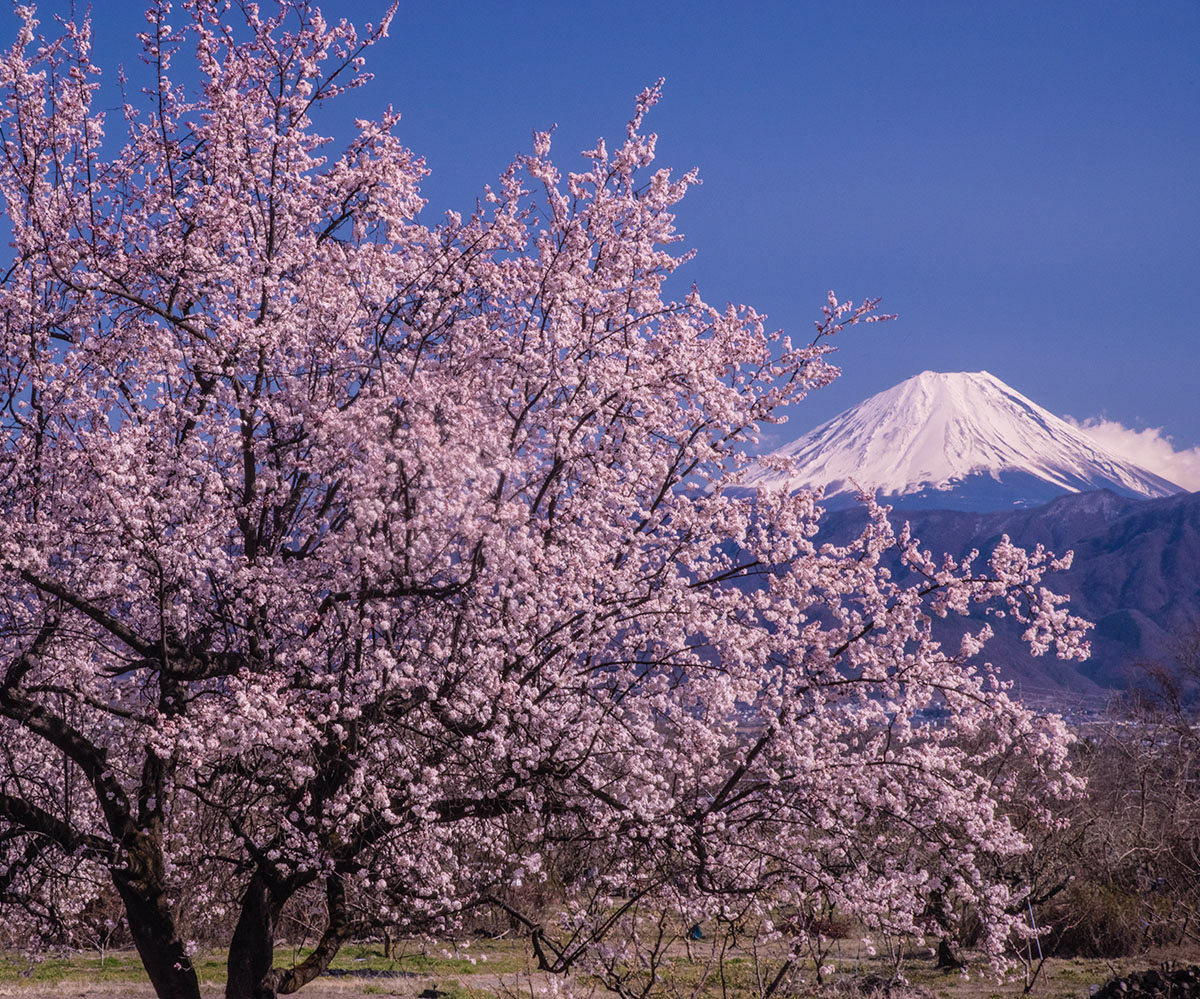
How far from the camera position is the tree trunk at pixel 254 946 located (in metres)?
10.3

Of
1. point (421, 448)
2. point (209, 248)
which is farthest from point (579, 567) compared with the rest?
point (209, 248)

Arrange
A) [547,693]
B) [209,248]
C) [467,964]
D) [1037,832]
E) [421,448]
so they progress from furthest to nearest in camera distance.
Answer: [467,964], [1037,832], [209,248], [547,693], [421,448]

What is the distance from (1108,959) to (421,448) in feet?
81.1

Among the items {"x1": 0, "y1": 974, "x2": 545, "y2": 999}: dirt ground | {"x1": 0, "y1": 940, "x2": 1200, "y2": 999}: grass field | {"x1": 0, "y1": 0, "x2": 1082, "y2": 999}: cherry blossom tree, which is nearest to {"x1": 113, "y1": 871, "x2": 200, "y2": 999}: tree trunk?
{"x1": 0, "y1": 0, "x2": 1082, "y2": 999}: cherry blossom tree

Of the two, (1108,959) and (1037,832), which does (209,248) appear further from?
(1108,959)

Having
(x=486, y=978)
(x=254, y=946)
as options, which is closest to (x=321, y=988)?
(x=486, y=978)

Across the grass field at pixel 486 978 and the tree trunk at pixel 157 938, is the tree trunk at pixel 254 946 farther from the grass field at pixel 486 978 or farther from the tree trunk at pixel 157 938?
the grass field at pixel 486 978

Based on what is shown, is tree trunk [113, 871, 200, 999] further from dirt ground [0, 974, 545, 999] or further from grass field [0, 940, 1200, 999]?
dirt ground [0, 974, 545, 999]

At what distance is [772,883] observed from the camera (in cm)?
1016

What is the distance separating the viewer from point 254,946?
10.5 m

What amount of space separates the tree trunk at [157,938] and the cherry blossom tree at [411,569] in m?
0.04

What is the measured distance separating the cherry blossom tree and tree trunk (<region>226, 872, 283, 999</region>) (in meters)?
0.03

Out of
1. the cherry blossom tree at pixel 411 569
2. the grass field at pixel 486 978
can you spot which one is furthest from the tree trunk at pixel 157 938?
the grass field at pixel 486 978

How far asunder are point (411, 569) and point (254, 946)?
14.0 ft
